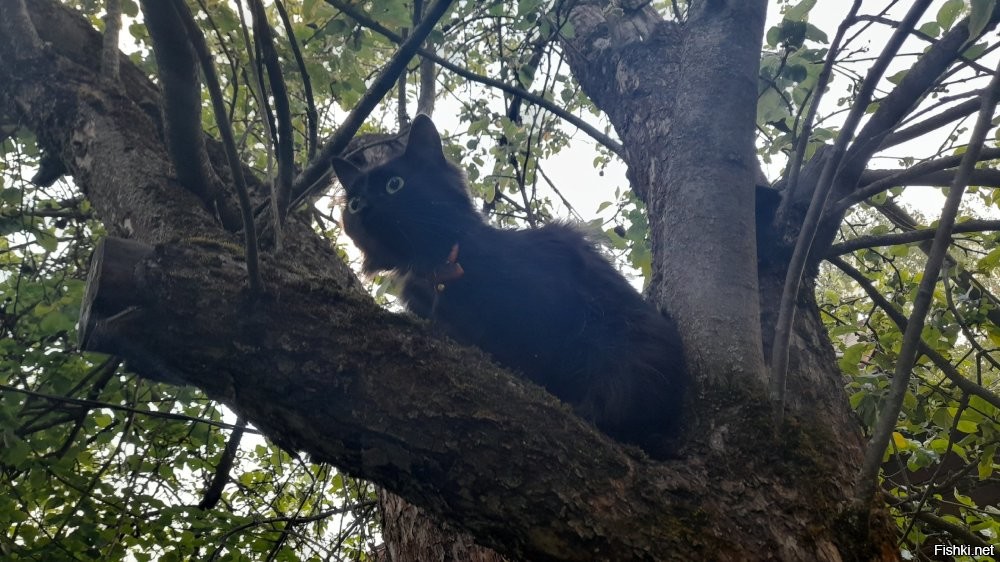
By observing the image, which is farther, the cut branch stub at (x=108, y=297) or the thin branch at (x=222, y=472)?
the thin branch at (x=222, y=472)

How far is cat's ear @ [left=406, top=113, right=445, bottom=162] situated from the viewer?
10.5 feet

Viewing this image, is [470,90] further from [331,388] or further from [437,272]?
[331,388]

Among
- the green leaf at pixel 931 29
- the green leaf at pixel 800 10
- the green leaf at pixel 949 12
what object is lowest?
the green leaf at pixel 949 12

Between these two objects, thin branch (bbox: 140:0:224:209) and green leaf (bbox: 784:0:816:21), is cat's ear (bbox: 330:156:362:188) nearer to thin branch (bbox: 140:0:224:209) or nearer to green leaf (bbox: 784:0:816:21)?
thin branch (bbox: 140:0:224:209)

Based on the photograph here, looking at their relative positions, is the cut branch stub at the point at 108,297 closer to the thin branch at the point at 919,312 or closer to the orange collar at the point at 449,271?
the orange collar at the point at 449,271

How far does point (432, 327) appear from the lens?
5.87 feet

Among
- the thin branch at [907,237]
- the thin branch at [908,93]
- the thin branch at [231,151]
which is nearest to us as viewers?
the thin branch at [231,151]

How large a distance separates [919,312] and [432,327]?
110 cm

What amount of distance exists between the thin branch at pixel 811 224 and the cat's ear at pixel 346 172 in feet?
6.66

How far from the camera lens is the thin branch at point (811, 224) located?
1628mm

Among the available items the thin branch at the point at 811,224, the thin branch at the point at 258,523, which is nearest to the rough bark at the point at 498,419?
the thin branch at the point at 811,224

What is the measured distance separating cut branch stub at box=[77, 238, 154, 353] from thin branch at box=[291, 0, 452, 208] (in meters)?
0.62

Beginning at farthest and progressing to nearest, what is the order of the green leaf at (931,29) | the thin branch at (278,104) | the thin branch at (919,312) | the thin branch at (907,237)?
the green leaf at (931,29), the thin branch at (907,237), the thin branch at (278,104), the thin branch at (919,312)

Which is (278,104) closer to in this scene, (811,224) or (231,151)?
(231,151)
